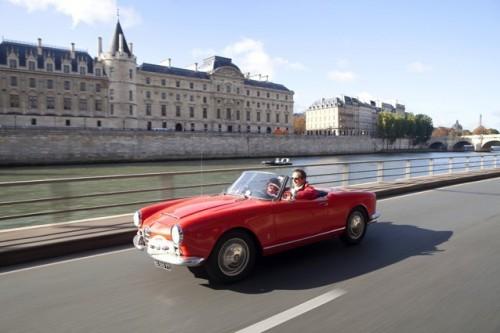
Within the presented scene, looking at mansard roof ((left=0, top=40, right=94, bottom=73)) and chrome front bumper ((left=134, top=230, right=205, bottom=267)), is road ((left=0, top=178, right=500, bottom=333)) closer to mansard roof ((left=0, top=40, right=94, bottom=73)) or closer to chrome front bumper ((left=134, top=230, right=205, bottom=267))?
chrome front bumper ((left=134, top=230, right=205, bottom=267))

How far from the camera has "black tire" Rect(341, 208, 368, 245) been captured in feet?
19.7

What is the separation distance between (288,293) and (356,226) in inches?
96.3

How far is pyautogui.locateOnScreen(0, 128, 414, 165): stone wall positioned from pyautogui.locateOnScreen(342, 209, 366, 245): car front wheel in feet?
157

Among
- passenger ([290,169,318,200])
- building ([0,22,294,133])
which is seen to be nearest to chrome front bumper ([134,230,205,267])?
passenger ([290,169,318,200])

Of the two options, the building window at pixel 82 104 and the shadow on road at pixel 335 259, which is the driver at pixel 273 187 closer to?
the shadow on road at pixel 335 259

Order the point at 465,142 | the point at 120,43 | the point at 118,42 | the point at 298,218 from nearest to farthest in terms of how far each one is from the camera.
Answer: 1. the point at 298,218
2. the point at 120,43
3. the point at 118,42
4. the point at 465,142

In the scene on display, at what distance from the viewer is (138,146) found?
57.0 meters

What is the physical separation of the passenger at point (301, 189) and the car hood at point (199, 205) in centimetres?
74

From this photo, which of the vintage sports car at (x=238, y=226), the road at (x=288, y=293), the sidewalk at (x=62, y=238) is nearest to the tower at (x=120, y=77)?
the sidewalk at (x=62, y=238)

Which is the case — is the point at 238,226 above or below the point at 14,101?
below

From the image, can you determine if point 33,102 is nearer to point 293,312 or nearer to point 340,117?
point 293,312

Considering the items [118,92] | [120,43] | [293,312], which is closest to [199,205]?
[293,312]

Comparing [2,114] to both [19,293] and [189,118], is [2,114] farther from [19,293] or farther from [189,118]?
[19,293]

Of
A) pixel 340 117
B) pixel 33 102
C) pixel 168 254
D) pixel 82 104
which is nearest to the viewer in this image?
pixel 168 254
